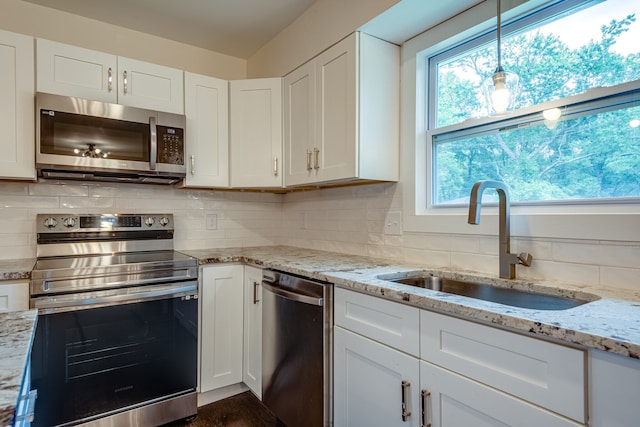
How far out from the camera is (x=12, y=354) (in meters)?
0.65

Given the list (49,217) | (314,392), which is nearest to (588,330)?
(314,392)

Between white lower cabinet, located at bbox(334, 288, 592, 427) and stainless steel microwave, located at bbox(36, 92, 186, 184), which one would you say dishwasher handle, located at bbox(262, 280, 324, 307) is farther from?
stainless steel microwave, located at bbox(36, 92, 186, 184)

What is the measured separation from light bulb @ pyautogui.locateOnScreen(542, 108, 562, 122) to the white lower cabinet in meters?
0.98

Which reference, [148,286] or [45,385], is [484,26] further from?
[45,385]

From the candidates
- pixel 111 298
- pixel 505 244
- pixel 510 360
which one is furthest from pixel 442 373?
pixel 111 298

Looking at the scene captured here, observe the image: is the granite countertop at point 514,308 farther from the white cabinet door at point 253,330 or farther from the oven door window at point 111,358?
the oven door window at point 111,358

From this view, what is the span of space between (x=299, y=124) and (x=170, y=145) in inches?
31.4

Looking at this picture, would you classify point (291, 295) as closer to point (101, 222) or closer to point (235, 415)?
point (235, 415)

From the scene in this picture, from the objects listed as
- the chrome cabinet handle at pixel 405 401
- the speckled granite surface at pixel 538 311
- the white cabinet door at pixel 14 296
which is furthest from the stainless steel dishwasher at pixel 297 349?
the white cabinet door at pixel 14 296

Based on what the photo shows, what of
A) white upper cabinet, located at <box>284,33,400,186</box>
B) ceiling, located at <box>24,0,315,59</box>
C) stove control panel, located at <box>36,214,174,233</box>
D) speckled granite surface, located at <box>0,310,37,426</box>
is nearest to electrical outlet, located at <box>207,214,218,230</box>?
stove control panel, located at <box>36,214,174,233</box>

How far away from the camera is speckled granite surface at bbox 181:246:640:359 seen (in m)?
0.77

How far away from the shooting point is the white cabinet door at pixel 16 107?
1795mm

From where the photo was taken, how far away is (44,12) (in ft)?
7.23

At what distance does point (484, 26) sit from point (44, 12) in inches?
101
